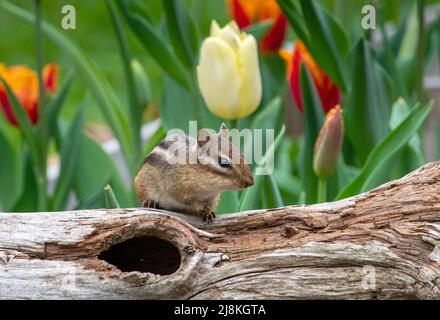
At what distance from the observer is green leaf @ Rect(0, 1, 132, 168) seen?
111 inches

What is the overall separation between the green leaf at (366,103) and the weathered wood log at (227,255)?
0.83m

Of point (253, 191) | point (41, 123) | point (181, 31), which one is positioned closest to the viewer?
point (253, 191)

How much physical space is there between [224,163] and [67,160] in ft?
3.86

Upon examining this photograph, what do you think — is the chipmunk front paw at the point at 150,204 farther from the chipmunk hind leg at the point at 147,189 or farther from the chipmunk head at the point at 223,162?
the chipmunk head at the point at 223,162

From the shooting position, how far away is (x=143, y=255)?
1.76 meters

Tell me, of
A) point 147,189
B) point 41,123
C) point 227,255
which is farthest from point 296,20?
point 227,255

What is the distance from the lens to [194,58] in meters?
2.72

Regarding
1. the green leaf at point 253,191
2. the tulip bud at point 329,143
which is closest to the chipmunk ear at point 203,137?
the green leaf at point 253,191

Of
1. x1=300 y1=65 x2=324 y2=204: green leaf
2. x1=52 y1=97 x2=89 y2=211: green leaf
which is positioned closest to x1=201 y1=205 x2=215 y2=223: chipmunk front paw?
x1=300 y1=65 x2=324 y2=204: green leaf

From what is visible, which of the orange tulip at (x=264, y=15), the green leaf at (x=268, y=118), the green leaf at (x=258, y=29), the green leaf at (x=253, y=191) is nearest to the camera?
the green leaf at (x=253, y=191)

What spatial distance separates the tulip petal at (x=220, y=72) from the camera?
2.18m

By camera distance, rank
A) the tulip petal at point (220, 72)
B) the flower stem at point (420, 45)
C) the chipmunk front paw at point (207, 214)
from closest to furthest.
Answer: the chipmunk front paw at point (207, 214) < the tulip petal at point (220, 72) < the flower stem at point (420, 45)

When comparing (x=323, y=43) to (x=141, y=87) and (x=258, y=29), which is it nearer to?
(x=258, y=29)
